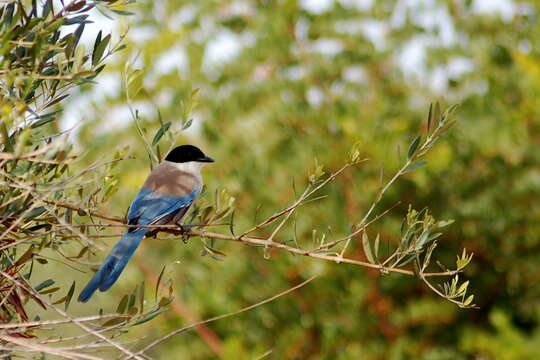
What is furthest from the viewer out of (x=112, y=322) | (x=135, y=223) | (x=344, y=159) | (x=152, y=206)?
(x=344, y=159)

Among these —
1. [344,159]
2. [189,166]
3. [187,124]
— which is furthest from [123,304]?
[344,159]

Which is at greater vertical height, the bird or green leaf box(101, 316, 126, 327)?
green leaf box(101, 316, 126, 327)

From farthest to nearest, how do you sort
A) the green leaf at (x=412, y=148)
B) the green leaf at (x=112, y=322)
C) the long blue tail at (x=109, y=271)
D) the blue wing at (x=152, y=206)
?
the blue wing at (x=152, y=206) → the long blue tail at (x=109, y=271) → the green leaf at (x=412, y=148) → the green leaf at (x=112, y=322)

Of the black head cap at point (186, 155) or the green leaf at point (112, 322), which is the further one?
the black head cap at point (186, 155)

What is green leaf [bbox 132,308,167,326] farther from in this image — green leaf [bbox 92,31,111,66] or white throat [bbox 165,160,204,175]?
white throat [bbox 165,160,204,175]

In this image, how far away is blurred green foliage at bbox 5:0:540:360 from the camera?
841 centimetres

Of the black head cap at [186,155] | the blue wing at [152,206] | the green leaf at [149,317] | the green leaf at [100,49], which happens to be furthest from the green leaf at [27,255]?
the black head cap at [186,155]

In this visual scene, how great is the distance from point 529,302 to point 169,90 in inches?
178

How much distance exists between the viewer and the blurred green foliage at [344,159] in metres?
8.41

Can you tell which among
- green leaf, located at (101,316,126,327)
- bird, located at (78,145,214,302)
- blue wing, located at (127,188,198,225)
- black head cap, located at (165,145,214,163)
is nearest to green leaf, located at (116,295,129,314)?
green leaf, located at (101,316,126,327)

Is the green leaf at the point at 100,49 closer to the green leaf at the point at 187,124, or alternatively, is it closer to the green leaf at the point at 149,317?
the green leaf at the point at 187,124

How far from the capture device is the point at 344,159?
27.2 ft

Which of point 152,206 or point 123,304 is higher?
point 123,304

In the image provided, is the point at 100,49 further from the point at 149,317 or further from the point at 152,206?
the point at 152,206
